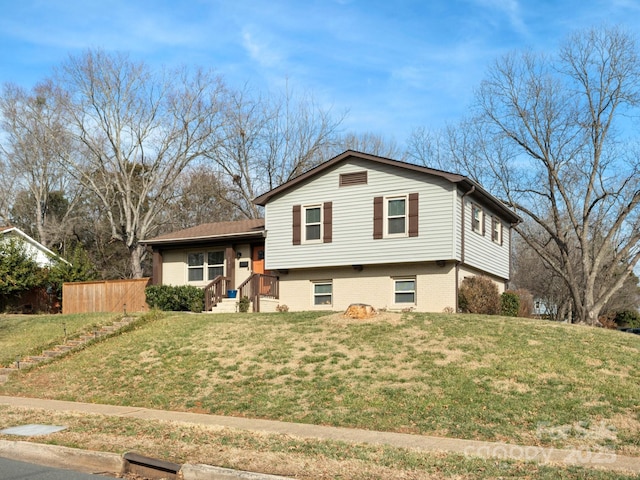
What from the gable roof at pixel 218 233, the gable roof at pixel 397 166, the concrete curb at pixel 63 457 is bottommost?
the concrete curb at pixel 63 457

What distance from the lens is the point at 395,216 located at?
23016 mm

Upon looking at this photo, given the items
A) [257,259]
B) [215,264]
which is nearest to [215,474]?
[257,259]

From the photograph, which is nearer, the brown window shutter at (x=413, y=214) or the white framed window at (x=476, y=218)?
the brown window shutter at (x=413, y=214)

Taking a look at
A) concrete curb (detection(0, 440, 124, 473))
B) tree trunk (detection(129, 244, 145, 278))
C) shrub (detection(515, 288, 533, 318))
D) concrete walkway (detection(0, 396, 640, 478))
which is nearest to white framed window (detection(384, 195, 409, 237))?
shrub (detection(515, 288, 533, 318))

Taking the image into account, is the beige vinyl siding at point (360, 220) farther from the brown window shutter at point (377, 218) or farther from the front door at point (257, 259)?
the front door at point (257, 259)

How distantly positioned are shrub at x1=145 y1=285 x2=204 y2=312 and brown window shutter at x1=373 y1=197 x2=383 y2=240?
7.37m

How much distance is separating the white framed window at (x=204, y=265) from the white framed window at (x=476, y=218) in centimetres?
1067

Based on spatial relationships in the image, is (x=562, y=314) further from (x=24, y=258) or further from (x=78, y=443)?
(x=78, y=443)

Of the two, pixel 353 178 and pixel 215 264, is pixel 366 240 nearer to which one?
pixel 353 178

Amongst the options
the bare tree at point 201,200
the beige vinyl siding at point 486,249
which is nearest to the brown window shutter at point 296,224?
the beige vinyl siding at point 486,249

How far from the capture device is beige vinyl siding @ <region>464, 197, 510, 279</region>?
23312 millimetres

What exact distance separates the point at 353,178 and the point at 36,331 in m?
12.2

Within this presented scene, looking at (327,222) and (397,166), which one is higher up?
(397,166)

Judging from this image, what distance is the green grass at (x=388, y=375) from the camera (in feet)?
33.8
